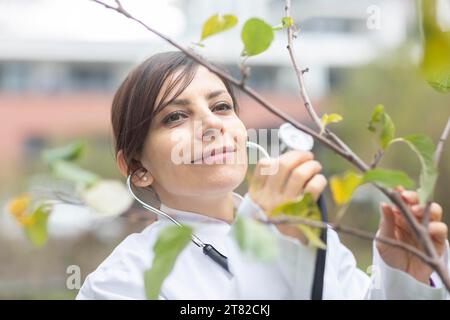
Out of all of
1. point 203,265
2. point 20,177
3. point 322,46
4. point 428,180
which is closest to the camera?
point 428,180

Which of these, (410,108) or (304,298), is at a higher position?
(304,298)

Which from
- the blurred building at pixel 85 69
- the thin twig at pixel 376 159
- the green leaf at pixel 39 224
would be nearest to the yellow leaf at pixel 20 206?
the green leaf at pixel 39 224

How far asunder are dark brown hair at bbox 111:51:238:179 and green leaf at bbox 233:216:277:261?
29cm

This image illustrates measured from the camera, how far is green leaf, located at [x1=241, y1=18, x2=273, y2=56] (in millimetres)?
459

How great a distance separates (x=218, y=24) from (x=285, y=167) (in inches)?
4.4

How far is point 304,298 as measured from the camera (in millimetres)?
474

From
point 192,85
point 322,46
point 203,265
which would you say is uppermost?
point 192,85

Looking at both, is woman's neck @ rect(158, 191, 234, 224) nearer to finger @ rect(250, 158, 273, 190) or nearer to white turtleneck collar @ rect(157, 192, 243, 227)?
white turtleneck collar @ rect(157, 192, 243, 227)

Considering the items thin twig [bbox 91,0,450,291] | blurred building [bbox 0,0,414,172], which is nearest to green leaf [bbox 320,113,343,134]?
thin twig [bbox 91,0,450,291]

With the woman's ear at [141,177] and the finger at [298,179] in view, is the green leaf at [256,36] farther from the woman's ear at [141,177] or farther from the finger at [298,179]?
the woman's ear at [141,177]

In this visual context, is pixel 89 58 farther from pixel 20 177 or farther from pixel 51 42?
pixel 20 177

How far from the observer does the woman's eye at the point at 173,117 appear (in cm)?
63
